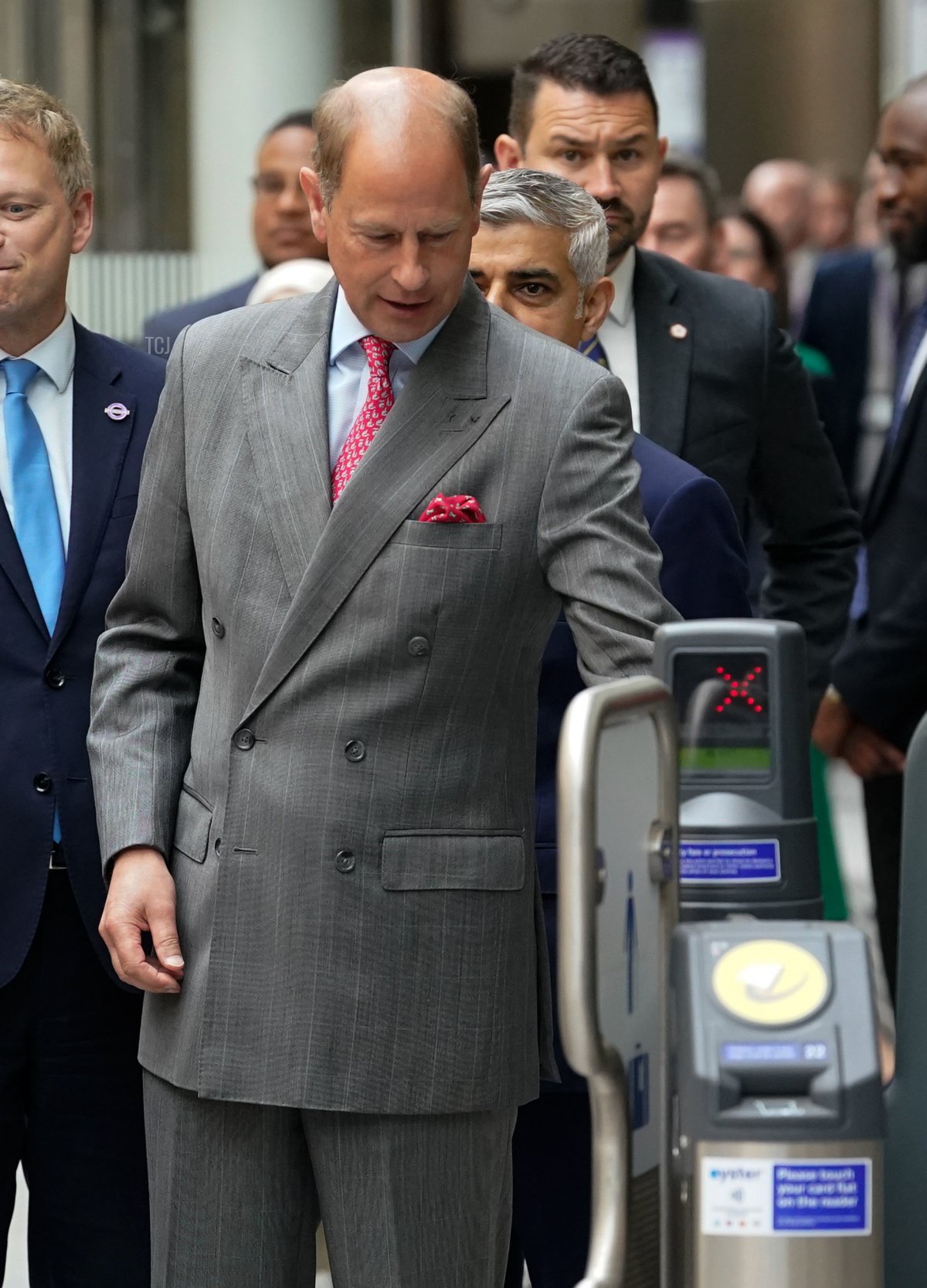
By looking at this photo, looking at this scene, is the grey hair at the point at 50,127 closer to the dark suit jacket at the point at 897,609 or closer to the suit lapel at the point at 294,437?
the suit lapel at the point at 294,437

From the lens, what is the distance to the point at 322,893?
2.09 m

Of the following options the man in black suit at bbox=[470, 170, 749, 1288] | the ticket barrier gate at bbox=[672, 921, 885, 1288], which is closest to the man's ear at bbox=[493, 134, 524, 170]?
the man in black suit at bbox=[470, 170, 749, 1288]

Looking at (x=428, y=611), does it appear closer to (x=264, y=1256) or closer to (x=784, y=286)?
(x=264, y=1256)

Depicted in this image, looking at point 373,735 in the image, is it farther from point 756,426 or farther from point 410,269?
point 756,426

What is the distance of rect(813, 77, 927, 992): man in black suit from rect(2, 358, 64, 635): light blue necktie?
2.12 meters

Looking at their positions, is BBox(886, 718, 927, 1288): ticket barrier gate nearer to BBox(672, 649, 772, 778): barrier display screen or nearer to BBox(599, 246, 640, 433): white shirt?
BBox(672, 649, 772, 778): barrier display screen

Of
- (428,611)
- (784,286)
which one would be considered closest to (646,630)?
(428,611)

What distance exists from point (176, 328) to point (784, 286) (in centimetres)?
222

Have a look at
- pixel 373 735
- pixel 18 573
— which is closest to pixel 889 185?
pixel 18 573

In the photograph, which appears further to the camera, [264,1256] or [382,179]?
[264,1256]

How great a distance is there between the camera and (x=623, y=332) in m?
3.35

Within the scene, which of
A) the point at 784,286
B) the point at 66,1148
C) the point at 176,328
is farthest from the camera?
the point at 784,286

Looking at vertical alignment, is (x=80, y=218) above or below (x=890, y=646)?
above

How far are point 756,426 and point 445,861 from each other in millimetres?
1481
